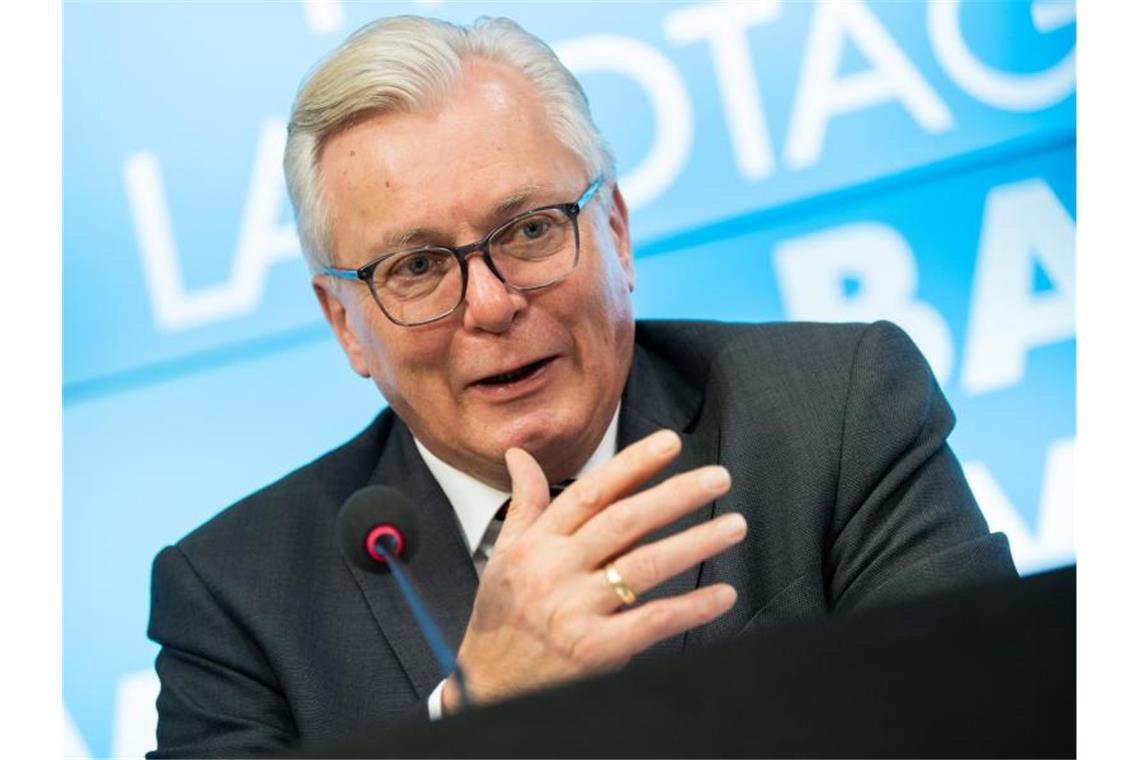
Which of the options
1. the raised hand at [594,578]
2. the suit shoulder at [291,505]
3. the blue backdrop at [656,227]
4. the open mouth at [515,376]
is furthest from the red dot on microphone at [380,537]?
the blue backdrop at [656,227]

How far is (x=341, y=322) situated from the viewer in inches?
96.0

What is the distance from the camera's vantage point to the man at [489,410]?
7.04ft

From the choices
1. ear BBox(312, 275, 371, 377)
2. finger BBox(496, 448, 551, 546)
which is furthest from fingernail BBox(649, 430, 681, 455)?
ear BBox(312, 275, 371, 377)

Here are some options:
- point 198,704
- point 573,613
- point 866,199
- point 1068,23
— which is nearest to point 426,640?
point 198,704

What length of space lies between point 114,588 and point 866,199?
6.26ft

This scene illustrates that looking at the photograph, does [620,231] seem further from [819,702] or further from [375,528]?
[819,702]

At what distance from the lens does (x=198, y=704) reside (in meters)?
2.34

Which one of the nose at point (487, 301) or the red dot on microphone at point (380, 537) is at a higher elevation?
the nose at point (487, 301)

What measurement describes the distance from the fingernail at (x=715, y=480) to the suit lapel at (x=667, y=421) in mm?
539

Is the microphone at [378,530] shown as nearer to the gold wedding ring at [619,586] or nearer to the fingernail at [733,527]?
the gold wedding ring at [619,586]

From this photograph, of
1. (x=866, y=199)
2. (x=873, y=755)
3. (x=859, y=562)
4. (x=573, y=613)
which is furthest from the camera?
(x=866, y=199)

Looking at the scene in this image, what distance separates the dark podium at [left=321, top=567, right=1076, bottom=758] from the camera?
1118 mm

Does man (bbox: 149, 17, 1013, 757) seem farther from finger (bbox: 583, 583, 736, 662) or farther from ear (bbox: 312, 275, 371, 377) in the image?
finger (bbox: 583, 583, 736, 662)

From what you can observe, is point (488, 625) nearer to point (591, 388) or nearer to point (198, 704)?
point (591, 388)
